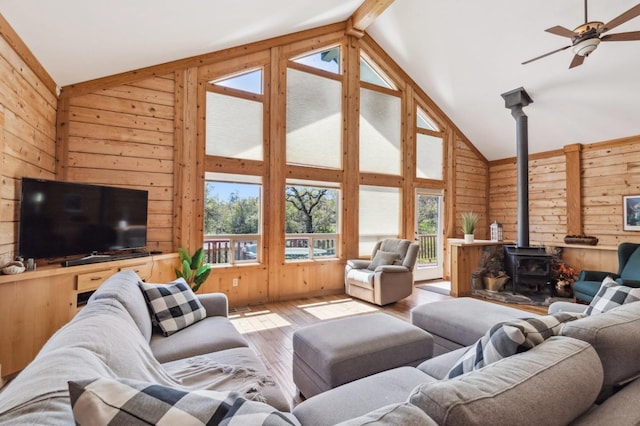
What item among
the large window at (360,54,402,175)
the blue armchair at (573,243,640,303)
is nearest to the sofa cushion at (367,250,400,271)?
the large window at (360,54,402,175)

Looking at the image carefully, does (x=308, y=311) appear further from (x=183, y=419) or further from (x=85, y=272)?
(x=183, y=419)

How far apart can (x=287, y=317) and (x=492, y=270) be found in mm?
3856

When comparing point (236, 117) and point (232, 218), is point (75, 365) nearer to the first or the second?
point (232, 218)

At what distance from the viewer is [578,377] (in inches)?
32.9

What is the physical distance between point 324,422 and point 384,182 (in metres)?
4.97

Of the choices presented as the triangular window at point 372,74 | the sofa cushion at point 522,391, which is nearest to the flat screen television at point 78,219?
the sofa cushion at point 522,391

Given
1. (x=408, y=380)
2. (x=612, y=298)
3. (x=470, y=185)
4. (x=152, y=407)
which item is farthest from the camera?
(x=470, y=185)

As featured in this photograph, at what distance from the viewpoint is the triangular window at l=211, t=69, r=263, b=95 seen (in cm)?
451

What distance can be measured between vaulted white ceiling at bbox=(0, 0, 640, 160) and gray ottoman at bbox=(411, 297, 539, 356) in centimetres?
379

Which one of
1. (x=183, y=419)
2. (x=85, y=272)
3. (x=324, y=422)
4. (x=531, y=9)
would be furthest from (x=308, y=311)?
(x=531, y=9)

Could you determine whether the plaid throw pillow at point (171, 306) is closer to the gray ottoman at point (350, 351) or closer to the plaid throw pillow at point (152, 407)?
the gray ottoman at point (350, 351)

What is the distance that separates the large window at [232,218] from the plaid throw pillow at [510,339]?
382cm

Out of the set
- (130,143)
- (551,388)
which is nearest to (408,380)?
(551,388)

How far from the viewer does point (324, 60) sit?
538 centimetres
